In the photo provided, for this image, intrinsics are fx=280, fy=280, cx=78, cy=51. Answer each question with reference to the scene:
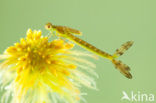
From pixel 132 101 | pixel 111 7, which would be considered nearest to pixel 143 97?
pixel 132 101

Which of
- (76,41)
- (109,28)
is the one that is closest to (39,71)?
(76,41)

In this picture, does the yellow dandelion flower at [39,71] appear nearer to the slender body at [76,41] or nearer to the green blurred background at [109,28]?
the slender body at [76,41]

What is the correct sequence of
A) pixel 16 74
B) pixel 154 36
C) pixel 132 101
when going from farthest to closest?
pixel 154 36 → pixel 132 101 → pixel 16 74

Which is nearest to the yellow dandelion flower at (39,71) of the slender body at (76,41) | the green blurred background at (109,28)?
the slender body at (76,41)

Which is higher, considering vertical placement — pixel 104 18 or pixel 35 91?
pixel 104 18

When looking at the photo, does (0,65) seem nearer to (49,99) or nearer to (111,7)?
(49,99)

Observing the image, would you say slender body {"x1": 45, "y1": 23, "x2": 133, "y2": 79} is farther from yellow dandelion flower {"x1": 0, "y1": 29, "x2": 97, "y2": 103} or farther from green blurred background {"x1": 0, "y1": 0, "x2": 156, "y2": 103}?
green blurred background {"x1": 0, "y1": 0, "x2": 156, "y2": 103}
